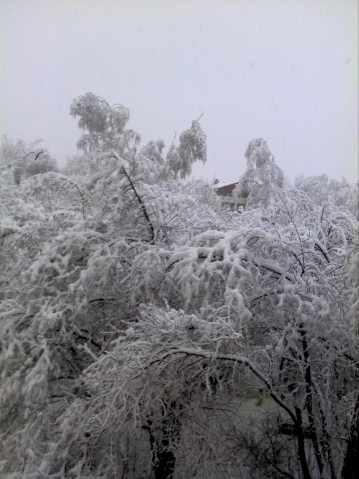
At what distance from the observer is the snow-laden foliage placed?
9.78 ft

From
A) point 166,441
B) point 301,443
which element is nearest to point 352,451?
point 301,443

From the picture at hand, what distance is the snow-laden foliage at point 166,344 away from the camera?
2.98 meters

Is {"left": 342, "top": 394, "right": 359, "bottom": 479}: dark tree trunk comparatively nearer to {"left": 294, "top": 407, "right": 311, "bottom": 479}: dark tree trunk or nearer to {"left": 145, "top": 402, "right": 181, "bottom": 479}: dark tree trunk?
{"left": 294, "top": 407, "right": 311, "bottom": 479}: dark tree trunk

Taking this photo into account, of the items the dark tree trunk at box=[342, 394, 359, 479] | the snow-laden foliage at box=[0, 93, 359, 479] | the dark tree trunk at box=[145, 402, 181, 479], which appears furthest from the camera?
the dark tree trunk at box=[145, 402, 181, 479]

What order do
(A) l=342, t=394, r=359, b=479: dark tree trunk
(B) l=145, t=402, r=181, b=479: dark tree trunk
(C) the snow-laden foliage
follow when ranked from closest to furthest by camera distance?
(A) l=342, t=394, r=359, b=479: dark tree trunk, (C) the snow-laden foliage, (B) l=145, t=402, r=181, b=479: dark tree trunk

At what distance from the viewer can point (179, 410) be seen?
10.6ft

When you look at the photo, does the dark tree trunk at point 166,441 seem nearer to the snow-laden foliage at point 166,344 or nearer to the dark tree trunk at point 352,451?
the snow-laden foliage at point 166,344

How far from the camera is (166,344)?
293 centimetres

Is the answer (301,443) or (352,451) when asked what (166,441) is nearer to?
(301,443)

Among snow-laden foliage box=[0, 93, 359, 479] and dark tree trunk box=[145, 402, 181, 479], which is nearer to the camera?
snow-laden foliage box=[0, 93, 359, 479]

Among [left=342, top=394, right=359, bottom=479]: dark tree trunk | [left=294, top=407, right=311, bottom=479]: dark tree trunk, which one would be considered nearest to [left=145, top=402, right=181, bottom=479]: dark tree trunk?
[left=294, top=407, right=311, bottom=479]: dark tree trunk

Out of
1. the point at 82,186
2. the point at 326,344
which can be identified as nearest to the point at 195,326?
the point at 326,344

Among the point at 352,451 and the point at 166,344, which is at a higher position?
the point at 166,344

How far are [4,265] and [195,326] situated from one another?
2078 mm
